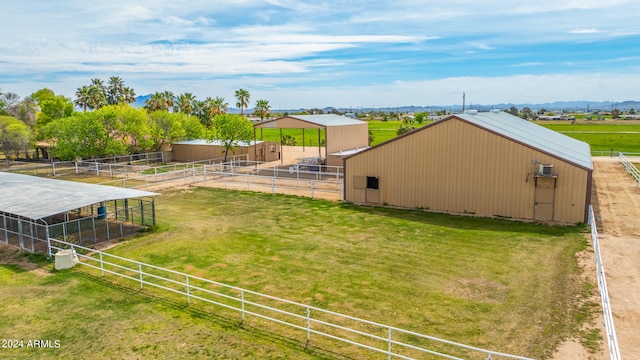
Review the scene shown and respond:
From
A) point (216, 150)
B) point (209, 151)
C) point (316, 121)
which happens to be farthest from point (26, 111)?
point (316, 121)

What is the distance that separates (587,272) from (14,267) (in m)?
21.3

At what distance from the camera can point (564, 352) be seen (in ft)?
35.4

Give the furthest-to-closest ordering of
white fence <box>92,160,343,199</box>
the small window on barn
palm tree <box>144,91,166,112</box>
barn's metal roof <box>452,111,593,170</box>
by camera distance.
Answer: palm tree <box>144,91,166,112</box> < white fence <box>92,160,343,199</box> < the small window on barn < barn's metal roof <box>452,111,593,170</box>

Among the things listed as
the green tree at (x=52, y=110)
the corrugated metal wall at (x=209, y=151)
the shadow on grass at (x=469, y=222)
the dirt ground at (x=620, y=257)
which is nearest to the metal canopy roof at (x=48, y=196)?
the shadow on grass at (x=469, y=222)

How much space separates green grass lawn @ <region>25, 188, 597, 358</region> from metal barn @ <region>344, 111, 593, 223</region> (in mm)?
1185

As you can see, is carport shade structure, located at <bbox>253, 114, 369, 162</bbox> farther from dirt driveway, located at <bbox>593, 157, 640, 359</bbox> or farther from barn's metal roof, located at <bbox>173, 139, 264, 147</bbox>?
dirt driveway, located at <bbox>593, 157, 640, 359</bbox>

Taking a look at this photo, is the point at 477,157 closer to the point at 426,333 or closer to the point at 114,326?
the point at 426,333

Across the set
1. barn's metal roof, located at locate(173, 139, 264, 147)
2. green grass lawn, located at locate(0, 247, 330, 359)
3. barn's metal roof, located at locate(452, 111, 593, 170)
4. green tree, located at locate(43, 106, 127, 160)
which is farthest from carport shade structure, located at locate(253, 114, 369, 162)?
green grass lawn, located at locate(0, 247, 330, 359)

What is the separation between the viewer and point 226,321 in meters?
12.7

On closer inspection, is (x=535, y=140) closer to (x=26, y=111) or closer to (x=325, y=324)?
(x=325, y=324)

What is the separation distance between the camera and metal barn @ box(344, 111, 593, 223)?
2267 centimetres

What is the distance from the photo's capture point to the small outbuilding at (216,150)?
4956 cm

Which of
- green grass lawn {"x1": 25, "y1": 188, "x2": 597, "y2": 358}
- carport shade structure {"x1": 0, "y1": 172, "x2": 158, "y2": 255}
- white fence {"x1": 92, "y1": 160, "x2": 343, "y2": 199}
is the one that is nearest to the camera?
green grass lawn {"x1": 25, "y1": 188, "x2": 597, "y2": 358}

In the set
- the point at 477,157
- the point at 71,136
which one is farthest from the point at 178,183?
the point at 477,157
